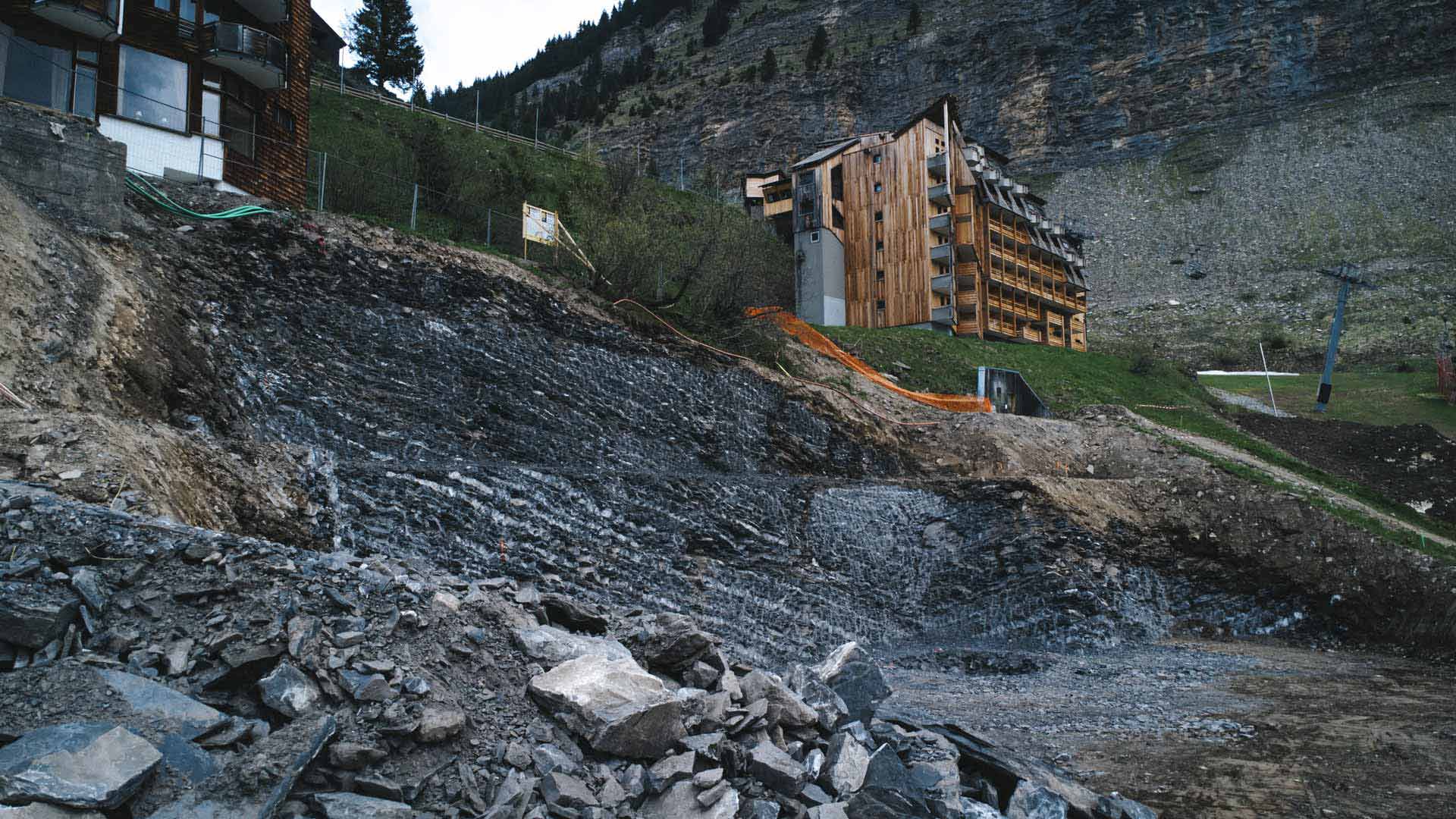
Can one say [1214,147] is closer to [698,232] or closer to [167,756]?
[698,232]

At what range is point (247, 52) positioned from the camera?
68.5ft

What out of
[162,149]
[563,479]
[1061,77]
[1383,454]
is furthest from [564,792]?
[1061,77]

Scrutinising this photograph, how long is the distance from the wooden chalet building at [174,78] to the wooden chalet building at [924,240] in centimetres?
2835

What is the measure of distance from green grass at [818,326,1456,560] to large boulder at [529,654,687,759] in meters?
26.4

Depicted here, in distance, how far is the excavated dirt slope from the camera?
1135cm

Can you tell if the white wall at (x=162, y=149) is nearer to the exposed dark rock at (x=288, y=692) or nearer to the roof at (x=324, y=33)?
the exposed dark rock at (x=288, y=692)

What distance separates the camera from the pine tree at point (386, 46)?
66438mm

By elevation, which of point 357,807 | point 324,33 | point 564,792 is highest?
point 324,33

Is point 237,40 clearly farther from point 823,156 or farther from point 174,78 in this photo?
point 823,156

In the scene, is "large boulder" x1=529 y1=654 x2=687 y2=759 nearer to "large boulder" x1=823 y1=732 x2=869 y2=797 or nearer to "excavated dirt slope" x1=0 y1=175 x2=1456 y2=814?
"large boulder" x1=823 y1=732 x2=869 y2=797

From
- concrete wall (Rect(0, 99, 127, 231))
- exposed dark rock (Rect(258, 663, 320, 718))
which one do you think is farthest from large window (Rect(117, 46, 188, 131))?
exposed dark rock (Rect(258, 663, 320, 718))

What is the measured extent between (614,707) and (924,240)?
128 feet

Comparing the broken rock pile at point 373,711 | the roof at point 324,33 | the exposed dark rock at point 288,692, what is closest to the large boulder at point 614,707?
the broken rock pile at point 373,711

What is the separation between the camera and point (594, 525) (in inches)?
555
